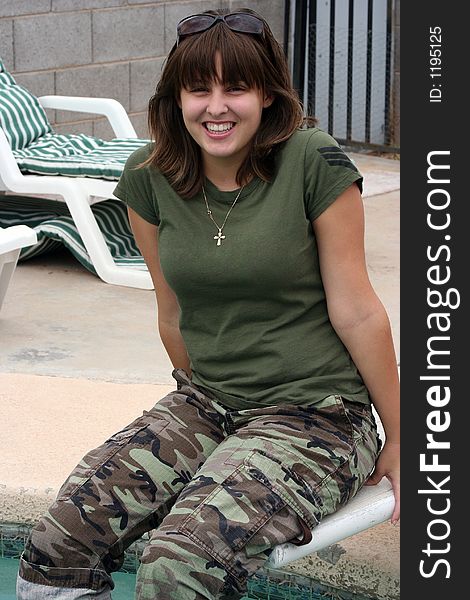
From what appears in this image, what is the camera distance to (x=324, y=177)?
2.43 meters

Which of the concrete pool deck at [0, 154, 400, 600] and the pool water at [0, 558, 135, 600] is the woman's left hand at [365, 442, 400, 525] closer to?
the concrete pool deck at [0, 154, 400, 600]

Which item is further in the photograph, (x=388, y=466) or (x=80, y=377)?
(x=80, y=377)

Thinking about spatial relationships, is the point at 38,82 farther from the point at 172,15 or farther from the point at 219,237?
the point at 219,237

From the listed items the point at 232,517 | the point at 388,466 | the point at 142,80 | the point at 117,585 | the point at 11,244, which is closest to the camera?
the point at 232,517

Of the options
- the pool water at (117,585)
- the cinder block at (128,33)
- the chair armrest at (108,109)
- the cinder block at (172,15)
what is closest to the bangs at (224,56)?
the pool water at (117,585)

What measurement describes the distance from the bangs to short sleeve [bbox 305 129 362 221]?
0.59 feet

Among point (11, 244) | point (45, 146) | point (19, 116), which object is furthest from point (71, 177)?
point (11, 244)

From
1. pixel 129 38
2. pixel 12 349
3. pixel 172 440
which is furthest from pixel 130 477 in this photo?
pixel 129 38

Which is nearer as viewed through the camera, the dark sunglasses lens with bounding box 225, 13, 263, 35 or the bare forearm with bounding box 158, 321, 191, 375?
the dark sunglasses lens with bounding box 225, 13, 263, 35

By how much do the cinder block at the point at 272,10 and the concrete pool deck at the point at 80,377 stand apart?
237cm

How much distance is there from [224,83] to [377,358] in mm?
591

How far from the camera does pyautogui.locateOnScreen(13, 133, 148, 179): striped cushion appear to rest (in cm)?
555

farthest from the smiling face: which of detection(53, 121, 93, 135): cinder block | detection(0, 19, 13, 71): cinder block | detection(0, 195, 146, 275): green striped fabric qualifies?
detection(53, 121, 93, 135): cinder block

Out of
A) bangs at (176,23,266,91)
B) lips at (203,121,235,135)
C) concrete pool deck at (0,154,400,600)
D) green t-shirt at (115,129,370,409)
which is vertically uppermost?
bangs at (176,23,266,91)
